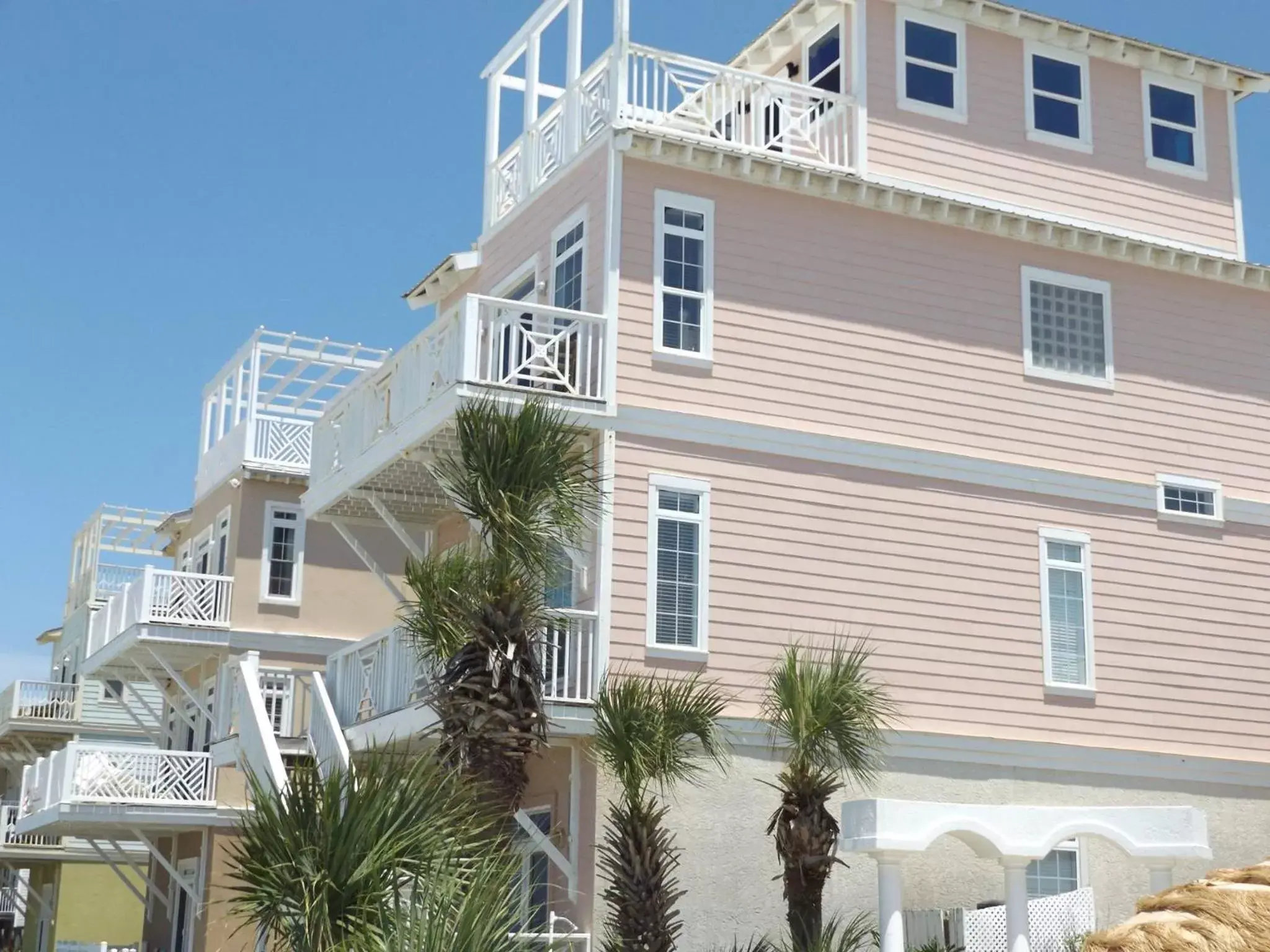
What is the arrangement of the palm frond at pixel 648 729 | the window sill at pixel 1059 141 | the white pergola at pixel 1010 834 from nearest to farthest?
the white pergola at pixel 1010 834 → the palm frond at pixel 648 729 → the window sill at pixel 1059 141

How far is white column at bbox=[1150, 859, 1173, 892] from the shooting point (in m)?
15.2

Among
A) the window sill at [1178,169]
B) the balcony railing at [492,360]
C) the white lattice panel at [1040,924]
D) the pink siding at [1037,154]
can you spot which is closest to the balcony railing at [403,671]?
the balcony railing at [492,360]

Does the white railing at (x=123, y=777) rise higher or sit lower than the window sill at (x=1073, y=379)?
lower

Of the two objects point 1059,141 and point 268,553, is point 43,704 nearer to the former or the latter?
point 268,553

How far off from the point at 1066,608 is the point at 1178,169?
24.3 ft

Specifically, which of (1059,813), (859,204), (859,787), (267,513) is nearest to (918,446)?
(859,204)

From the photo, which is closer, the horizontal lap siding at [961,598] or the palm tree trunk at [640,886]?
the palm tree trunk at [640,886]

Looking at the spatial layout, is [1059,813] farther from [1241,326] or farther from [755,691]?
[1241,326]

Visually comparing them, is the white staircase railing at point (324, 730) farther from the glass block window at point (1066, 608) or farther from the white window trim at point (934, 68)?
the white window trim at point (934, 68)

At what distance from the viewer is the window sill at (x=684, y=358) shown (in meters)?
21.5

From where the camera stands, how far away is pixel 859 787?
69.4 ft

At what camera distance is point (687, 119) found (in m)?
24.0

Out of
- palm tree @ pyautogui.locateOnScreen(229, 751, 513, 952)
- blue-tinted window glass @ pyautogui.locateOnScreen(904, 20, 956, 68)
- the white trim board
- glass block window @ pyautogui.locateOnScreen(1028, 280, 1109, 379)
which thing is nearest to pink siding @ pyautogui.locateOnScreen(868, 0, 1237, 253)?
blue-tinted window glass @ pyautogui.locateOnScreen(904, 20, 956, 68)

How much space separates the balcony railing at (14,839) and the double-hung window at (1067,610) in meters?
33.7
